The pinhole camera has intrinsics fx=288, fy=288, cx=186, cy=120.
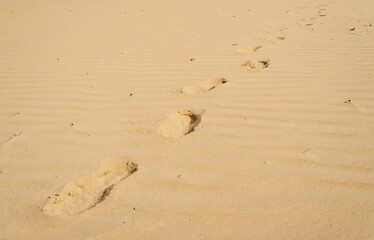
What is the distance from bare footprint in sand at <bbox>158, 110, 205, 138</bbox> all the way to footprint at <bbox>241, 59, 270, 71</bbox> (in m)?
1.12

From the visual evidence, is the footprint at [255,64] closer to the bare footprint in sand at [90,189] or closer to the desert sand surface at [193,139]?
the desert sand surface at [193,139]

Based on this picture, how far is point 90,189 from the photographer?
1.63m

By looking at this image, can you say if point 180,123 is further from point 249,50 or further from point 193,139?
point 249,50

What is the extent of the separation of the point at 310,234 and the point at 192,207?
0.54 m

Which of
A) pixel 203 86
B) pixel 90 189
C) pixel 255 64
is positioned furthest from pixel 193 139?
pixel 255 64

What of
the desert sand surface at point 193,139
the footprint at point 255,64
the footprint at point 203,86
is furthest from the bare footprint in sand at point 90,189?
the footprint at point 255,64

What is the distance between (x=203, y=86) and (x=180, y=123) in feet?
2.35

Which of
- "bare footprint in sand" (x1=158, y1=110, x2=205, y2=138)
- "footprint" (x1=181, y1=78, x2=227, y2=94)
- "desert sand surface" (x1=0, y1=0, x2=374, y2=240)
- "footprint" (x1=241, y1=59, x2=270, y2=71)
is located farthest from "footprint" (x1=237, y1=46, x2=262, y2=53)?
"bare footprint in sand" (x1=158, y1=110, x2=205, y2=138)

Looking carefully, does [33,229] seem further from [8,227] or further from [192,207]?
[192,207]

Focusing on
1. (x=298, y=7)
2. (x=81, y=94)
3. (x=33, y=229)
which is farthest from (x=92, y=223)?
(x=298, y=7)

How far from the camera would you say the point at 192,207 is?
4.69 ft

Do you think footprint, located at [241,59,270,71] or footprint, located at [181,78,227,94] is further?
footprint, located at [241,59,270,71]

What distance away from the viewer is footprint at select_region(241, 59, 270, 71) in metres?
3.14

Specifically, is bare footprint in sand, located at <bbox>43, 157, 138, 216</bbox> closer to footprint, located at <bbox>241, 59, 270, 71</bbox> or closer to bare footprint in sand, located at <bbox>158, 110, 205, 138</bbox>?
bare footprint in sand, located at <bbox>158, 110, 205, 138</bbox>
